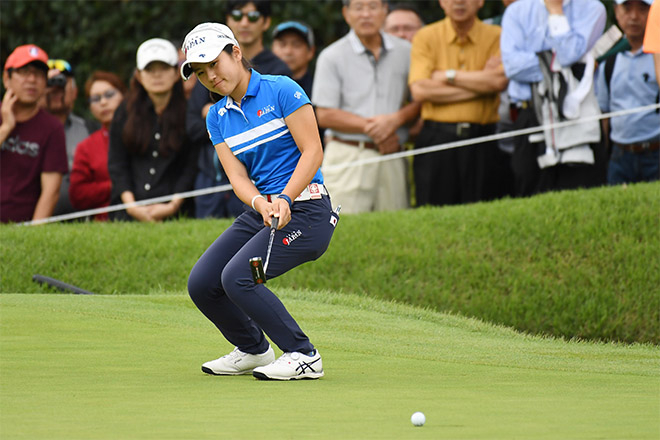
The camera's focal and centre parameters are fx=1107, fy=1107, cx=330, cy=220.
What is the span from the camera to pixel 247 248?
5.39 metres

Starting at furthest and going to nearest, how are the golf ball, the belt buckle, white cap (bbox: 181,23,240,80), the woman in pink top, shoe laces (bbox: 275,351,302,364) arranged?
the woman in pink top < the belt buckle < shoe laces (bbox: 275,351,302,364) < white cap (bbox: 181,23,240,80) < the golf ball

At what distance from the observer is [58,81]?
12.1 m

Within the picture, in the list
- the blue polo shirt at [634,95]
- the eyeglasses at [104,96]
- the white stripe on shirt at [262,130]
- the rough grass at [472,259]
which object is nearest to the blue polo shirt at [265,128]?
the white stripe on shirt at [262,130]

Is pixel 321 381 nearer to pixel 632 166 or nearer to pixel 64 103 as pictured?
pixel 632 166

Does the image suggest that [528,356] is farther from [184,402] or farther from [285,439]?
[285,439]

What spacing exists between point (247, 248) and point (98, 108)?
22.6 feet

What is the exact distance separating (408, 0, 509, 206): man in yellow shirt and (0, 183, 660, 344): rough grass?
528mm

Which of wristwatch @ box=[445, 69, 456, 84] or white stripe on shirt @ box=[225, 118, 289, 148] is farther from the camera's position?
wristwatch @ box=[445, 69, 456, 84]

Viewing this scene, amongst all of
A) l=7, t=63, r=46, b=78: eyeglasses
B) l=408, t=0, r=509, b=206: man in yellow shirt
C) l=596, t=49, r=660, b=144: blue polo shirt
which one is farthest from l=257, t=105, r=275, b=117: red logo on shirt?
l=7, t=63, r=46, b=78: eyeglasses

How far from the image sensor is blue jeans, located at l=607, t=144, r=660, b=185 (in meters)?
10.1

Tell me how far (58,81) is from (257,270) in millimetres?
7564

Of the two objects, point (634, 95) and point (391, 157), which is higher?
point (634, 95)

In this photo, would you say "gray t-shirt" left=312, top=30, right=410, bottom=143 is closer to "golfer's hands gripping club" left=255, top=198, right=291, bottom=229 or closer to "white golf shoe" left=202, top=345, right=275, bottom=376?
"white golf shoe" left=202, top=345, right=275, bottom=376

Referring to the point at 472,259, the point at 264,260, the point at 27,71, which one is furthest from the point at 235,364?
the point at 27,71
